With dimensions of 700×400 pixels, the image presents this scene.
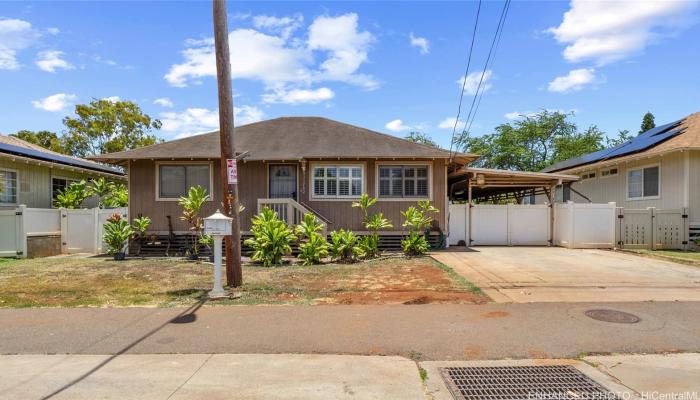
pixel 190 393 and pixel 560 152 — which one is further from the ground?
pixel 560 152

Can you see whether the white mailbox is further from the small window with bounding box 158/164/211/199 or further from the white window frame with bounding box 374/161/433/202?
the white window frame with bounding box 374/161/433/202

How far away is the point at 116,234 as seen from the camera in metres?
13.4

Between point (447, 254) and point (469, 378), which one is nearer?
point (469, 378)

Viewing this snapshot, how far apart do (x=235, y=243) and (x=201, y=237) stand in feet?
18.4

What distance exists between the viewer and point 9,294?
8.17 metres

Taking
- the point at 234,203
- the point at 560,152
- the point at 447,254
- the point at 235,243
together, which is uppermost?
the point at 560,152

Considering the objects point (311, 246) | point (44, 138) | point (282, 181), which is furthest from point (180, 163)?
point (44, 138)

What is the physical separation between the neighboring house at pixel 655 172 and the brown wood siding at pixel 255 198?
727 cm

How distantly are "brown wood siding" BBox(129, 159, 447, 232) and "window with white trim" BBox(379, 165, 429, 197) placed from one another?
0.26 meters

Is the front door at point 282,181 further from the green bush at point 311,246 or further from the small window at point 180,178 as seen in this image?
the green bush at point 311,246

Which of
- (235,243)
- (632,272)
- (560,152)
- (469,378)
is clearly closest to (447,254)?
(632,272)

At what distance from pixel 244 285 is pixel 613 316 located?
20.7ft

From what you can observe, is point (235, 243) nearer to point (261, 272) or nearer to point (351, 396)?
point (261, 272)

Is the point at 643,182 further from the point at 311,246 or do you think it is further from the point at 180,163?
the point at 180,163
